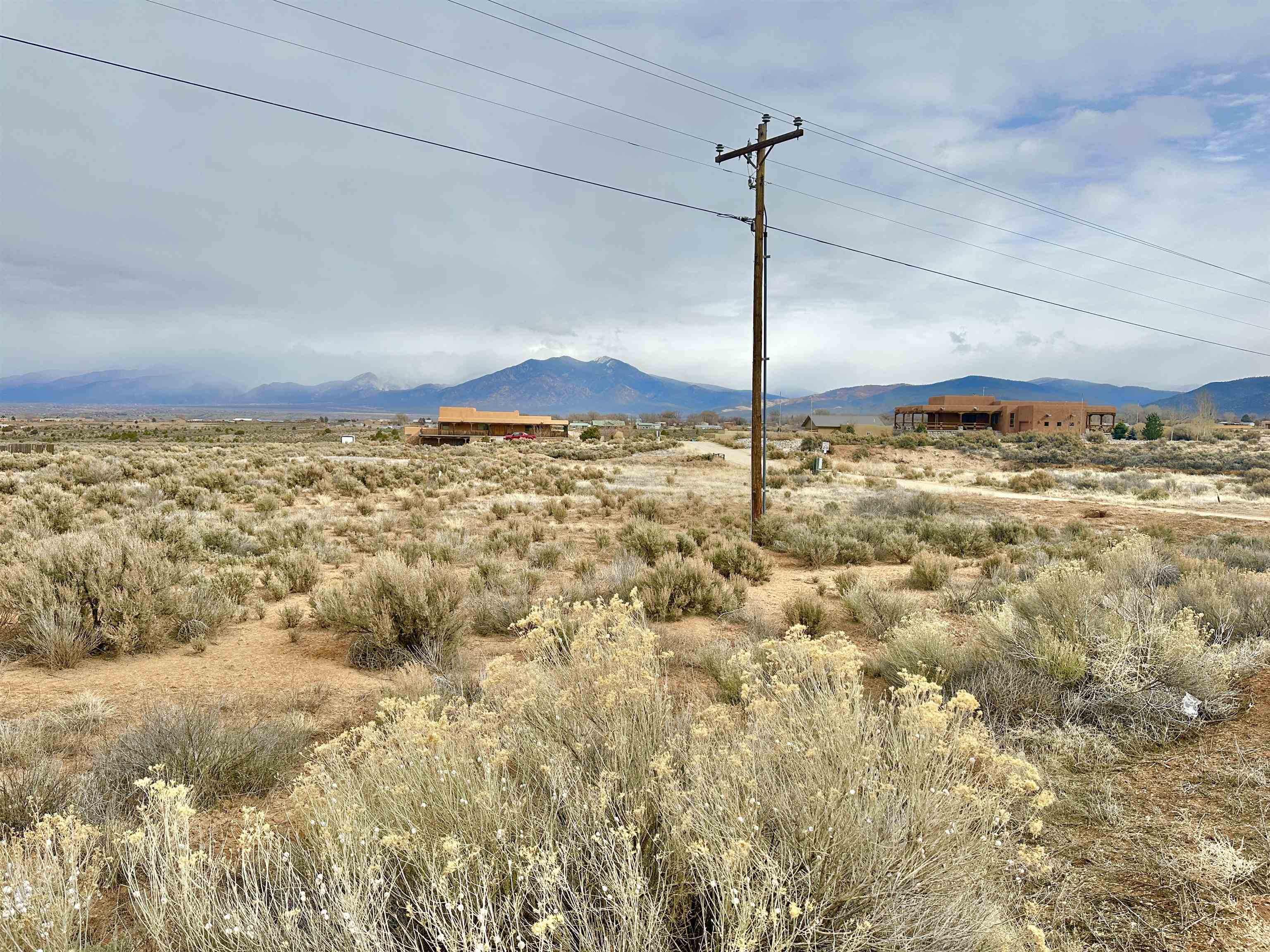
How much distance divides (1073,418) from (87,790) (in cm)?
9221

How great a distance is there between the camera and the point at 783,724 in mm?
3459

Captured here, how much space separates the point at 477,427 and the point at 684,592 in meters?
87.8

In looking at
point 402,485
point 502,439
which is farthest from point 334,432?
point 402,485

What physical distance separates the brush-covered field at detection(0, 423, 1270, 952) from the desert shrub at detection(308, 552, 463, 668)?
0.15 feet

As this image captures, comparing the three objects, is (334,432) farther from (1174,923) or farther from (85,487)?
(1174,923)

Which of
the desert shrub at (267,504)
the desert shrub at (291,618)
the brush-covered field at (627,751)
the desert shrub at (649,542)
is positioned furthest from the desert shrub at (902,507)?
the desert shrub at (267,504)

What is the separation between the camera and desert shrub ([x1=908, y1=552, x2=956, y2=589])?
34.2ft

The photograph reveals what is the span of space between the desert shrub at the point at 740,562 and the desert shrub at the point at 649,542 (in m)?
0.96

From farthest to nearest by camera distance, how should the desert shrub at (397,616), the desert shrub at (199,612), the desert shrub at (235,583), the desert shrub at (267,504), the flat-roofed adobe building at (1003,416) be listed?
1. the flat-roofed adobe building at (1003,416)
2. the desert shrub at (267,504)
3. the desert shrub at (235,583)
4. the desert shrub at (199,612)
5. the desert shrub at (397,616)

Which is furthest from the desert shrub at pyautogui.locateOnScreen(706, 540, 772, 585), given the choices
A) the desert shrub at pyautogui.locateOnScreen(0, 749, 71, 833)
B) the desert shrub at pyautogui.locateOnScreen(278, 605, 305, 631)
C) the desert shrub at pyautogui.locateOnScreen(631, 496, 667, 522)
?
the desert shrub at pyautogui.locateOnScreen(0, 749, 71, 833)

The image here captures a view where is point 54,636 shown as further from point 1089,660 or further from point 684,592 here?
point 1089,660

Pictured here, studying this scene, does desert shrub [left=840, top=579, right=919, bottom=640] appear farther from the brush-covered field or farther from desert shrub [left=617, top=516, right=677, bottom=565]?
desert shrub [left=617, top=516, right=677, bottom=565]

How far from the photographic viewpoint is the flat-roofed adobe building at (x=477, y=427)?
82000 mm

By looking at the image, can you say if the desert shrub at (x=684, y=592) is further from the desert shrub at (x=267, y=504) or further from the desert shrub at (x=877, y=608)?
the desert shrub at (x=267, y=504)
